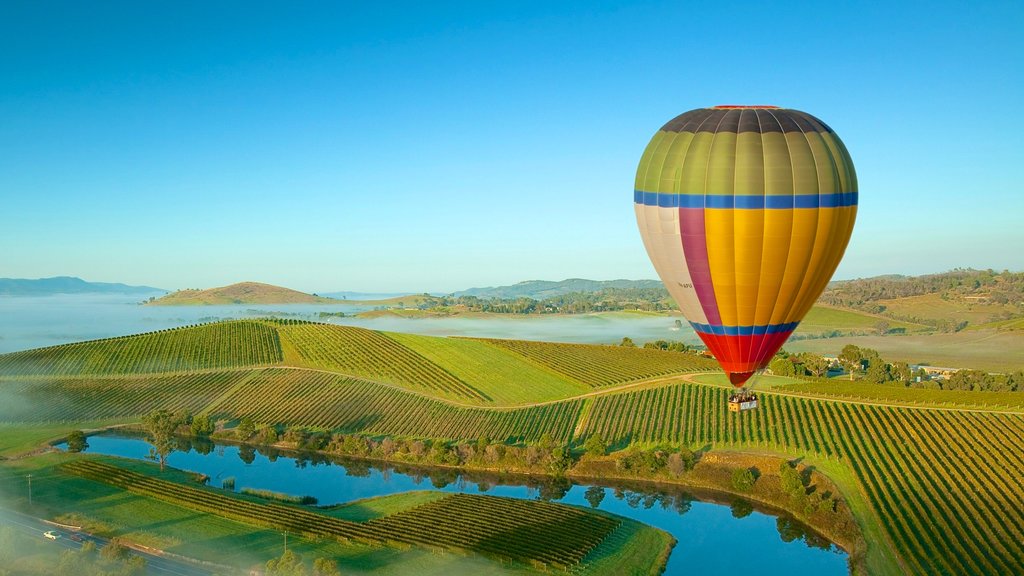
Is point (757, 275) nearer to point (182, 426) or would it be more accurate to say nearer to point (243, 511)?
point (243, 511)

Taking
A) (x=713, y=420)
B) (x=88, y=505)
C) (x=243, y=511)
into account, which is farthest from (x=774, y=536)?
(x=88, y=505)

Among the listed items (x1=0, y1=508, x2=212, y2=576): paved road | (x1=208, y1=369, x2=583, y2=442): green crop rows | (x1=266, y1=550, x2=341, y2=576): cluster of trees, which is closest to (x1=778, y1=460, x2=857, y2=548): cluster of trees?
(x1=208, y1=369, x2=583, y2=442): green crop rows

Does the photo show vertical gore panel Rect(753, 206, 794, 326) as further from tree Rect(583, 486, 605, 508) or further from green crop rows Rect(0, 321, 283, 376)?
green crop rows Rect(0, 321, 283, 376)

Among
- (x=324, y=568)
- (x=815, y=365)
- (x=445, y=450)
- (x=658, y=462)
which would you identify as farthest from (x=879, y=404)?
(x=324, y=568)

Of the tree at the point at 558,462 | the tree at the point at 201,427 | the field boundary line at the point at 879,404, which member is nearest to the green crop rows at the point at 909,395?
the field boundary line at the point at 879,404

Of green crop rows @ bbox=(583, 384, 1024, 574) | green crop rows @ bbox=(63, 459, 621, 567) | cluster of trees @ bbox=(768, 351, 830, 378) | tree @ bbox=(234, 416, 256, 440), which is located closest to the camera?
green crop rows @ bbox=(583, 384, 1024, 574)

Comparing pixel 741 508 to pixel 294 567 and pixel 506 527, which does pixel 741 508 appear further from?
pixel 294 567

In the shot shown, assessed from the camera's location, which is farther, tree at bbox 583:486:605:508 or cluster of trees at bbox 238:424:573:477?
cluster of trees at bbox 238:424:573:477
